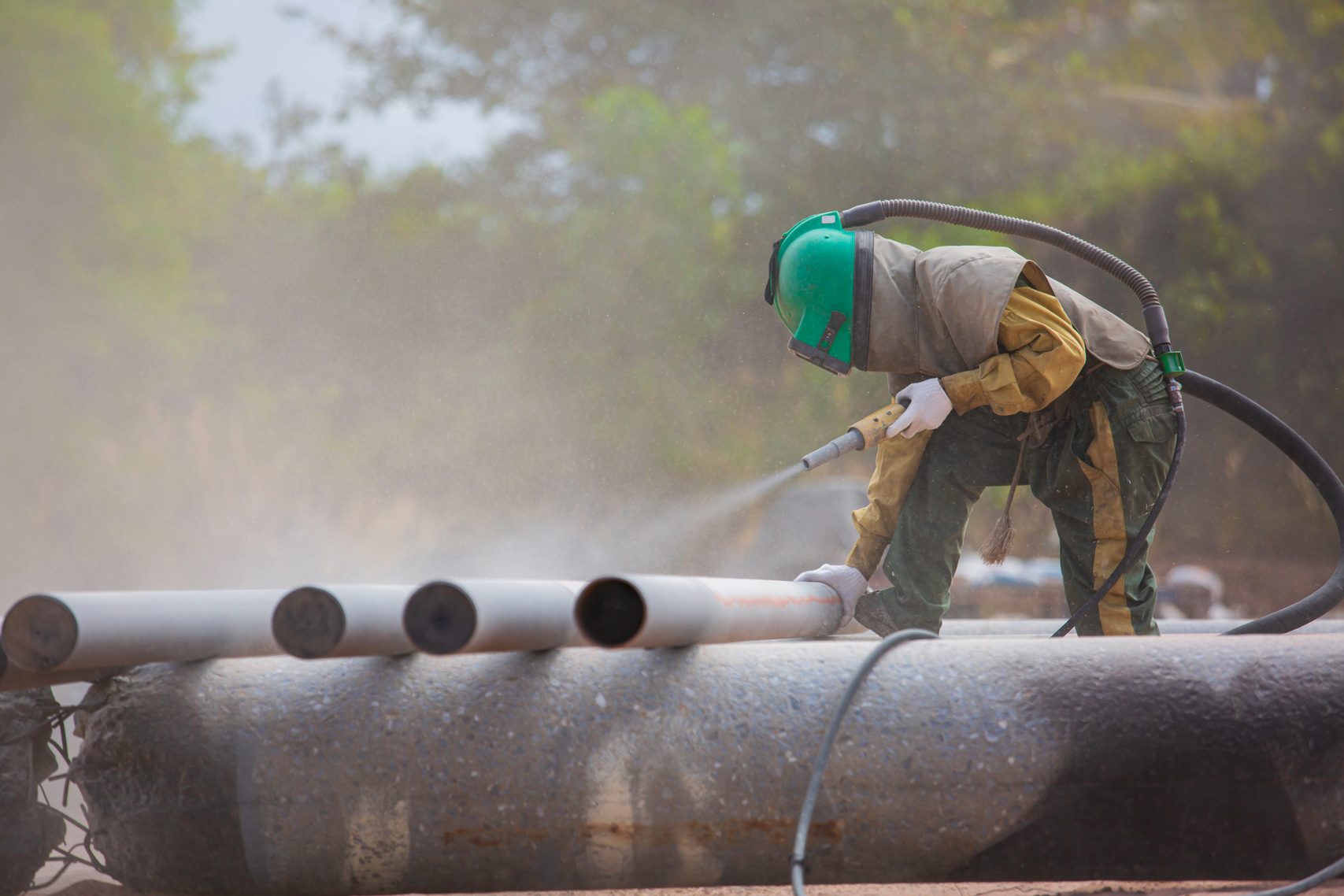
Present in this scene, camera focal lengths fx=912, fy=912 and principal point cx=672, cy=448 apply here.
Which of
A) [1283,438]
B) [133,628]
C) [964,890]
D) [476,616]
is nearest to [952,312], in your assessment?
[1283,438]

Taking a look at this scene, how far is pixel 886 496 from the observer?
2168mm

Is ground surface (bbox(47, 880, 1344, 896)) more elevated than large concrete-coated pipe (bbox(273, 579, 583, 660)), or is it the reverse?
large concrete-coated pipe (bbox(273, 579, 583, 660))

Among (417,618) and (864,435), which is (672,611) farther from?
(864,435)

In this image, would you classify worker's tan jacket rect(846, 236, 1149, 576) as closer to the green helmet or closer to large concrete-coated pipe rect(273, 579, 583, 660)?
the green helmet

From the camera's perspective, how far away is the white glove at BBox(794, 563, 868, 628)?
201 cm

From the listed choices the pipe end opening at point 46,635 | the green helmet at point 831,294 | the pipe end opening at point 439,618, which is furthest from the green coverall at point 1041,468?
the pipe end opening at point 46,635

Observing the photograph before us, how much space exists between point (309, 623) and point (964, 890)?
3.63ft

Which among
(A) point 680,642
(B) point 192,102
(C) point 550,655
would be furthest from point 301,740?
(B) point 192,102

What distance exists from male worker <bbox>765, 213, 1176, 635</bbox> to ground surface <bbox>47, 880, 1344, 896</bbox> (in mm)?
601

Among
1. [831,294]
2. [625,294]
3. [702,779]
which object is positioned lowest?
[702,779]

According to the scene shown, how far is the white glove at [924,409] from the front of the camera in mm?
1850

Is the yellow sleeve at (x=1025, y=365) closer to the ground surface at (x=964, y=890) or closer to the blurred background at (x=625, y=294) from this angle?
the ground surface at (x=964, y=890)

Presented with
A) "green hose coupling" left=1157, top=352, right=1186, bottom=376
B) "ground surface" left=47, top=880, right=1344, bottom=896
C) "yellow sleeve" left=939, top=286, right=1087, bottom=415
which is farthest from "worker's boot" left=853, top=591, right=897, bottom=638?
"green hose coupling" left=1157, top=352, right=1186, bottom=376

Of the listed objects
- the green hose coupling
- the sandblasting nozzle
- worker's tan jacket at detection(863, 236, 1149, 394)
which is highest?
worker's tan jacket at detection(863, 236, 1149, 394)
